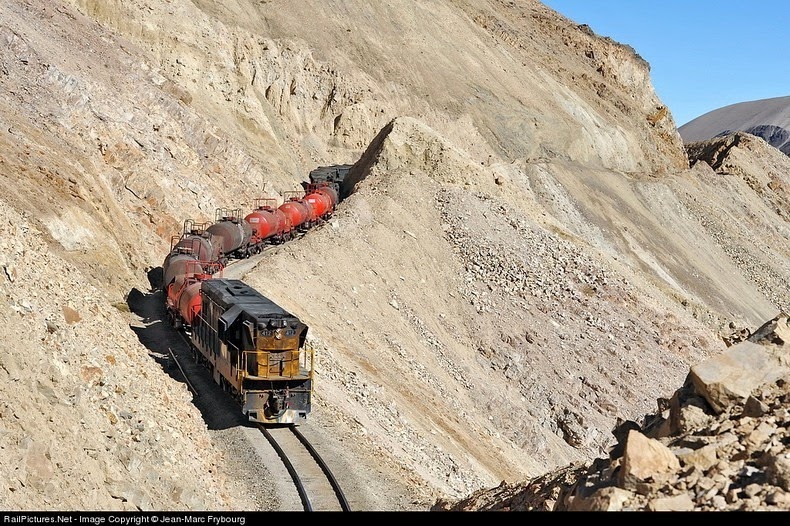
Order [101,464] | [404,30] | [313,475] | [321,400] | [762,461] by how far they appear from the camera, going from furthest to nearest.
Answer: [404,30], [321,400], [313,475], [101,464], [762,461]

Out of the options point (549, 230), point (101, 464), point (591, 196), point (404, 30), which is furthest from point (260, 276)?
point (404, 30)

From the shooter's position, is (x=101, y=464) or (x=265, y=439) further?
(x=265, y=439)

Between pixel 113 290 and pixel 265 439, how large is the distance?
1470 cm

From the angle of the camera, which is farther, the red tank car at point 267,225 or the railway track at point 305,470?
the red tank car at point 267,225

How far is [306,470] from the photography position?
66.4 feet

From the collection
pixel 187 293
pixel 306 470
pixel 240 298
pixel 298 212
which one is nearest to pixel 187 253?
pixel 187 293

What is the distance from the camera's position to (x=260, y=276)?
3381 centimetres

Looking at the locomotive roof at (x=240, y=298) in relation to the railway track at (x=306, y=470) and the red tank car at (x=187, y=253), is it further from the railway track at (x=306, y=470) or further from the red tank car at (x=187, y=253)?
the red tank car at (x=187, y=253)

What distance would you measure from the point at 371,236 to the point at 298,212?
761cm

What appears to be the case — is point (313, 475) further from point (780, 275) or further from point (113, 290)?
point (780, 275)

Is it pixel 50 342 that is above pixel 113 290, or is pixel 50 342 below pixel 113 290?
above

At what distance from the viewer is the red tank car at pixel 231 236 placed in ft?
128

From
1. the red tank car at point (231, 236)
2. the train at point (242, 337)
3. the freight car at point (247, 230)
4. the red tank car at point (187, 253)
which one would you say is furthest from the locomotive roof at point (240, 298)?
the red tank car at point (231, 236)

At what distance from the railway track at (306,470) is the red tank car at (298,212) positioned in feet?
81.1
